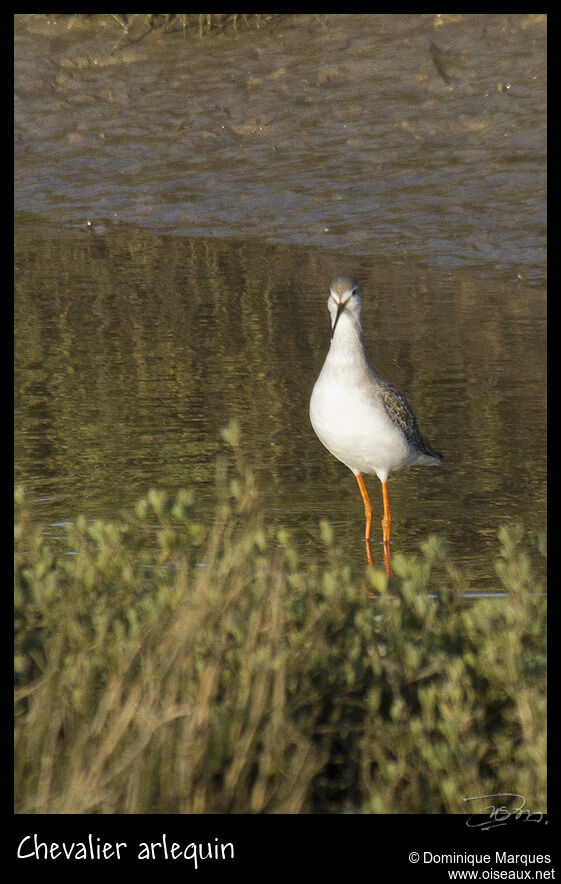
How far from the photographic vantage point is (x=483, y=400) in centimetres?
967

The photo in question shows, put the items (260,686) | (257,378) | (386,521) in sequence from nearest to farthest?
(260,686) → (386,521) → (257,378)

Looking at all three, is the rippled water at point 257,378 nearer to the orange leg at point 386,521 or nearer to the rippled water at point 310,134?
the orange leg at point 386,521

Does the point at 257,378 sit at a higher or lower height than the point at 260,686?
higher
